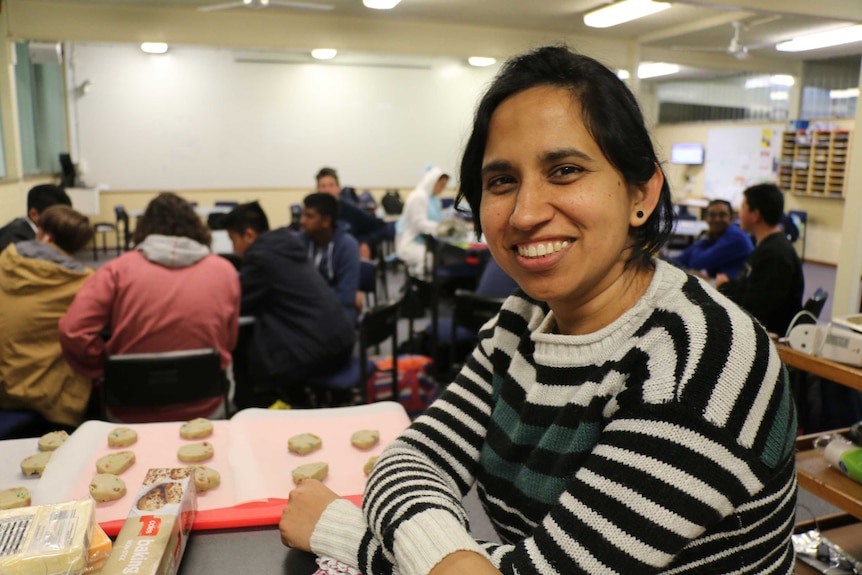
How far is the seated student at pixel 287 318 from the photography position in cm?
286

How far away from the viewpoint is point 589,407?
849 millimetres

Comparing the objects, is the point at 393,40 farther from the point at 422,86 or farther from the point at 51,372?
the point at 51,372

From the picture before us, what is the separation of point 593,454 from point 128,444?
0.93 meters

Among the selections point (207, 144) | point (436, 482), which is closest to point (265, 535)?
point (436, 482)

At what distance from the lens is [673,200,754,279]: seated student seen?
14.9ft

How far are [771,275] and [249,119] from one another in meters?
8.05

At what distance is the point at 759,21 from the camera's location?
22.5 ft

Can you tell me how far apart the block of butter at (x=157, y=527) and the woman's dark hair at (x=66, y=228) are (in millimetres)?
1927

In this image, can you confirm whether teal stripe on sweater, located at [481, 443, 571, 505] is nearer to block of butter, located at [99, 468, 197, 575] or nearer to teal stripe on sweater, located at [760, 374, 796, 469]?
teal stripe on sweater, located at [760, 374, 796, 469]

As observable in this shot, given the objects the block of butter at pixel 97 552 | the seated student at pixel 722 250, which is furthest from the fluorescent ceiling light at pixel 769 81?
the block of butter at pixel 97 552

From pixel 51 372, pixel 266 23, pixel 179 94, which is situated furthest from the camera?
pixel 179 94

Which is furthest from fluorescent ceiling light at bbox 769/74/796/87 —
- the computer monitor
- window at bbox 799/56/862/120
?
the computer monitor

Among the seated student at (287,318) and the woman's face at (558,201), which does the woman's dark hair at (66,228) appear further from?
the woman's face at (558,201)

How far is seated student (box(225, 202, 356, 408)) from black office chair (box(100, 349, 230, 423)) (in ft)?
1.91
